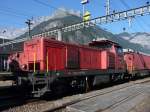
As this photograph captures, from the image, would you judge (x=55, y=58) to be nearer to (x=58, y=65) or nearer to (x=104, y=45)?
(x=58, y=65)

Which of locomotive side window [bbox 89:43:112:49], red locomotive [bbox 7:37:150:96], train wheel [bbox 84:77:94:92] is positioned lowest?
train wheel [bbox 84:77:94:92]

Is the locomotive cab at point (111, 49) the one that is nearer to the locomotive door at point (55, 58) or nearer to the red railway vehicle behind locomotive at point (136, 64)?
the red railway vehicle behind locomotive at point (136, 64)

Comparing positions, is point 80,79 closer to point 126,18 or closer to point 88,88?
point 88,88

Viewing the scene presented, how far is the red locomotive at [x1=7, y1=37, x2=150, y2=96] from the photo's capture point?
14.2 meters

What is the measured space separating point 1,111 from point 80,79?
713 cm

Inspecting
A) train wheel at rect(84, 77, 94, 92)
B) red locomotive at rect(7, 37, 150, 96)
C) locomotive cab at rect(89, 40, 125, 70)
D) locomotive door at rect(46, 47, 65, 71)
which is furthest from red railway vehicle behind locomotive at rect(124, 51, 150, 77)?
locomotive door at rect(46, 47, 65, 71)

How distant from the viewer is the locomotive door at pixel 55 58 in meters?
15.4

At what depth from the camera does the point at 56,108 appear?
39.1 ft

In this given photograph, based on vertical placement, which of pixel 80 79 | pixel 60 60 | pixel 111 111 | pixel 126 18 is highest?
pixel 126 18

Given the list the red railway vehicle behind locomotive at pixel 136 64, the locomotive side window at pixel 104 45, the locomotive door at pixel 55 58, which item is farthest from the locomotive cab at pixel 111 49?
the locomotive door at pixel 55 58

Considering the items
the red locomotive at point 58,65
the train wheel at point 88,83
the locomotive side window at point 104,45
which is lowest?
the train wheel at point 88,83

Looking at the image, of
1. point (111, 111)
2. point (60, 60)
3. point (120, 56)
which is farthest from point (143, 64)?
point (111, 111)

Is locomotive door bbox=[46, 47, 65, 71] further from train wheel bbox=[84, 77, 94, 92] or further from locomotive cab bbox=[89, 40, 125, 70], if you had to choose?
locomotive cab bbox=[89, 40, 125, 70]

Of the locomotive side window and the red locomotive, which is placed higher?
the locomotive side window
